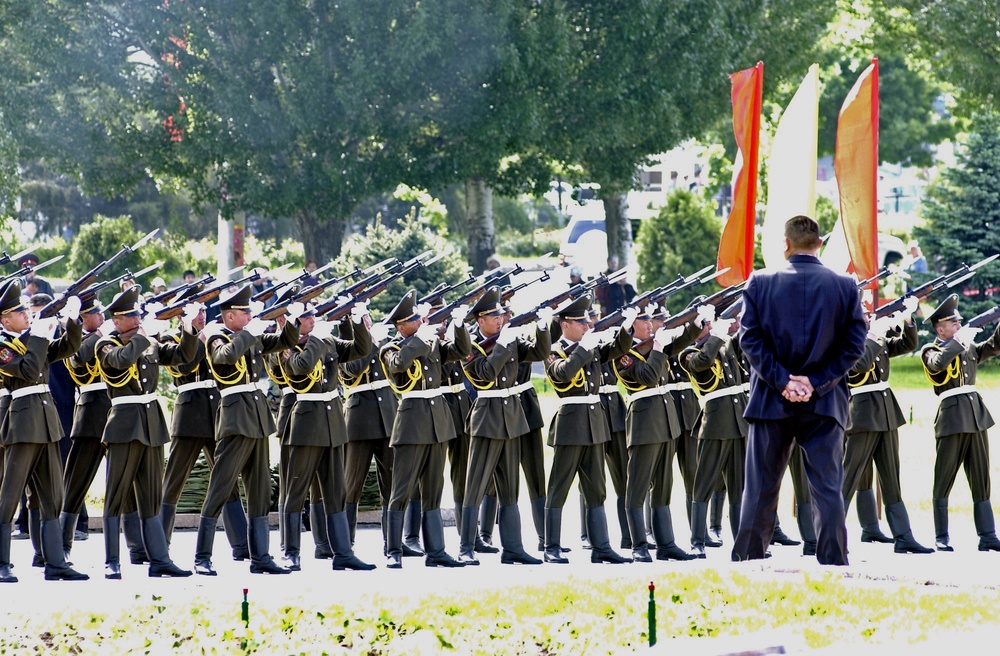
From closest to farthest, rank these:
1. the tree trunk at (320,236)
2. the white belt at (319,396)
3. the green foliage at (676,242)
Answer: the white belt at (319,396), the tree trunk at (320,236), the green foliage at (676,242)

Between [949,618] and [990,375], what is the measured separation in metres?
18.7

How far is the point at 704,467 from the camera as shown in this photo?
37.5 feet

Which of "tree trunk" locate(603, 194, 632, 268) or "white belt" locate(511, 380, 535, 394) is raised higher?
"tree trunk" locate(603, 194, 632, 268)

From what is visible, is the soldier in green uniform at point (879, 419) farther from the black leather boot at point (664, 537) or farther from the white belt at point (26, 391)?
the white belt at point (26, 391)

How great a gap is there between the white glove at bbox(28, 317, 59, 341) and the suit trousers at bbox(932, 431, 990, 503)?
18.2ft

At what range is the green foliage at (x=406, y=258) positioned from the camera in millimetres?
22891

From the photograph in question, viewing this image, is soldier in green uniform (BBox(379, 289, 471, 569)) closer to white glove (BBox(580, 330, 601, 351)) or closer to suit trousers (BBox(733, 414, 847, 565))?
white glove (BBox(580, 330, 601, 351))

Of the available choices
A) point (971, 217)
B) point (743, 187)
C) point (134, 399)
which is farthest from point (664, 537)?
point (971, 217)

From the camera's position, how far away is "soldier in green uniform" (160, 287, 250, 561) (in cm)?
1045

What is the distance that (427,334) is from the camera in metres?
10.7

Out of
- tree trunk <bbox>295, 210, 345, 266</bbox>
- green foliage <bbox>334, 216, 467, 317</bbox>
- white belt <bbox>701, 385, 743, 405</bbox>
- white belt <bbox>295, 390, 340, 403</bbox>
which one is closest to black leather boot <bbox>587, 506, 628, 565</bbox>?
white belt <bbox>701, 385, 743, 405</bbox>

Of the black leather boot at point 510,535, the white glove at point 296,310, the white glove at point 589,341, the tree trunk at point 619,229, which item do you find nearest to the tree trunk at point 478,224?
the tree trunk at point 619,229

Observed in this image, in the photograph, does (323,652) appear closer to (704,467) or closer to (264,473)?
(264,473)

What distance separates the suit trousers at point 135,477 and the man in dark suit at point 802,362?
12.9 ft
